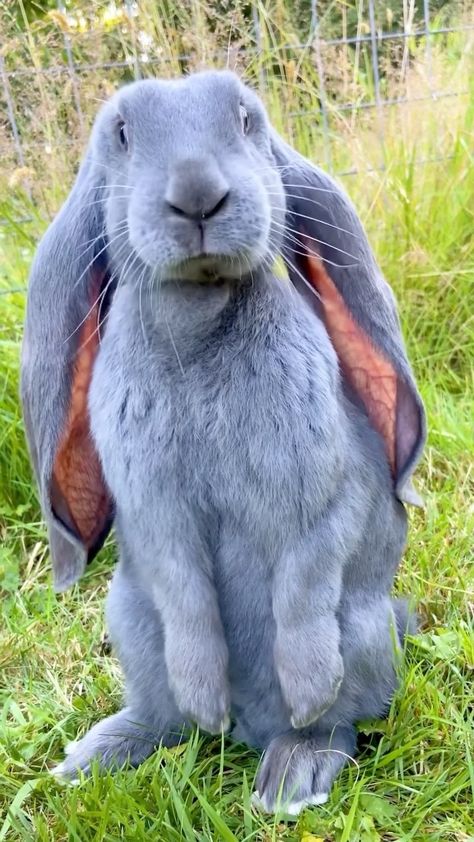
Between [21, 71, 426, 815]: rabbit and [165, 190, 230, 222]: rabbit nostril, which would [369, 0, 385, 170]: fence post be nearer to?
[21, 71, 426, 815]: rabbit

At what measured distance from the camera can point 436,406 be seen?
2.75 metres

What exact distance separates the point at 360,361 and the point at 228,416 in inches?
12.5

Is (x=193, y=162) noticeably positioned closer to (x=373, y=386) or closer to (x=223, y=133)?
(x=223, y=133)

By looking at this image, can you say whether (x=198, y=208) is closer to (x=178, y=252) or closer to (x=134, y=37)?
(x=178, y=252)

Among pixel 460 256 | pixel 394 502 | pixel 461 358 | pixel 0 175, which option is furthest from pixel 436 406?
pixel 0 175

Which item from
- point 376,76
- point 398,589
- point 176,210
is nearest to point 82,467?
point 176,210

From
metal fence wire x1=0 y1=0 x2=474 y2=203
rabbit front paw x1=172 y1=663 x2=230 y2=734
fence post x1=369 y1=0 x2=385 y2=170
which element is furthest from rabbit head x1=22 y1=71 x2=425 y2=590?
A: fence post x1=369 y1=0 x2=385 y2=170

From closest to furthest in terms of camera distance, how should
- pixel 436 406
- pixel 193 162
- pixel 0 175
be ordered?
pixel 193 162
pixel 436 406
pixel 0 175

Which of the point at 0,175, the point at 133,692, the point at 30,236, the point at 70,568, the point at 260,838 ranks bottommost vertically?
the point at 260,838

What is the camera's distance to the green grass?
148cm

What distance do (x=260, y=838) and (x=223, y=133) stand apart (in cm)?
118

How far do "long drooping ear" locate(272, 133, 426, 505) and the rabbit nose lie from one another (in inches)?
9.7

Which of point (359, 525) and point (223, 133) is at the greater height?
point (223, 133)

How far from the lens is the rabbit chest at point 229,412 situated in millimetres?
1329
